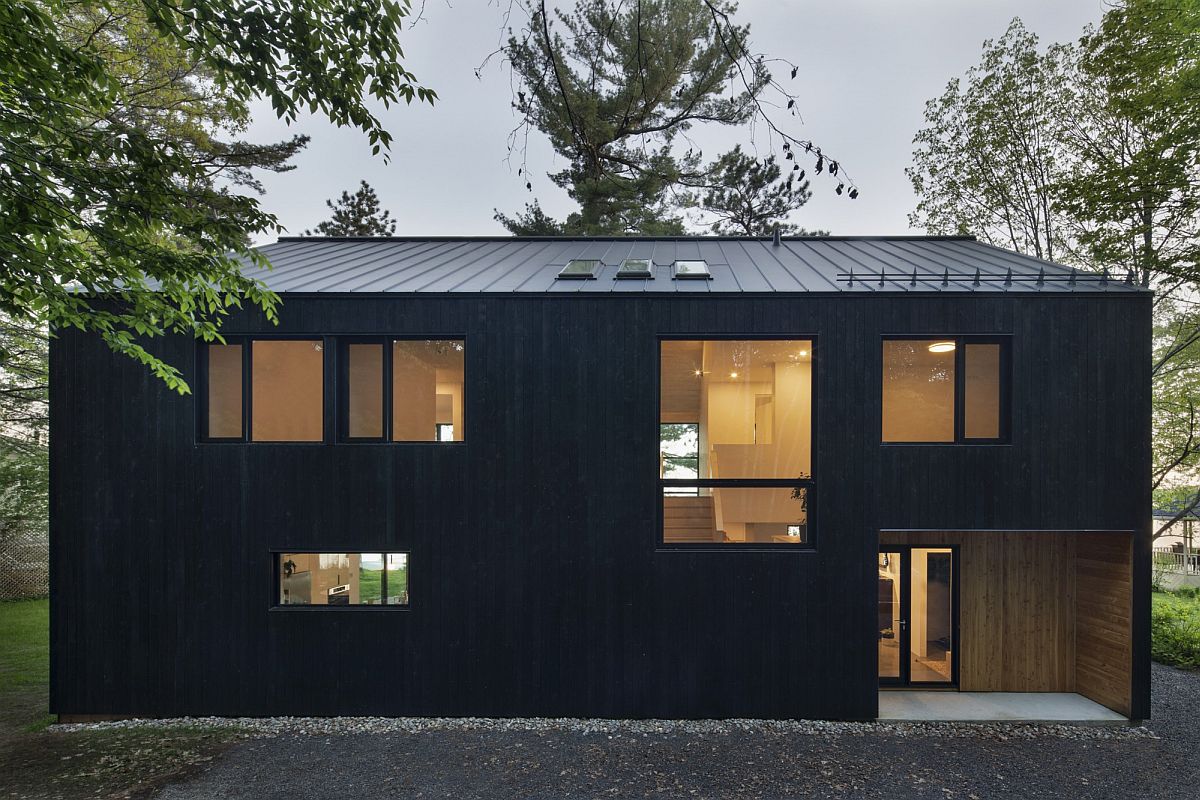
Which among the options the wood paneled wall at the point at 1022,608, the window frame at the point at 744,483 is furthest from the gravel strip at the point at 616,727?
the window frame at the point at 744,483

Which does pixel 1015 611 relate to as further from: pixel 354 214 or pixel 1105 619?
pixel 354 214

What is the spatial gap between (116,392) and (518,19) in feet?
19.9

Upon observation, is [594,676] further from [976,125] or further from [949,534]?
[976,125]

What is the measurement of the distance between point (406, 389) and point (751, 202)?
1194cm

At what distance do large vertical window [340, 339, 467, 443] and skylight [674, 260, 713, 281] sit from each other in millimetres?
2472

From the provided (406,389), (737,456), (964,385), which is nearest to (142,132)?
(406,389)

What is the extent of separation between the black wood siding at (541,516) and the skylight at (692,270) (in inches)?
25.8

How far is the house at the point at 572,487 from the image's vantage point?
252 inches

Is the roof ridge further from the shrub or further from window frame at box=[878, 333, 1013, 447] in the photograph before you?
the shrub

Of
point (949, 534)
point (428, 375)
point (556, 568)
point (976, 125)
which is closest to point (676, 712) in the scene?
point (556, 568)

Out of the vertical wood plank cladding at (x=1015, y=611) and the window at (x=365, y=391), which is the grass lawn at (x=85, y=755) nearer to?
the window at (x=365, y=391)

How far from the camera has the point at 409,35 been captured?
115 inches

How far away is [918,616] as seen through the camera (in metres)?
7.34

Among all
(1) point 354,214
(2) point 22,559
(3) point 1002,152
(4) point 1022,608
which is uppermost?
(1) point 354,214
